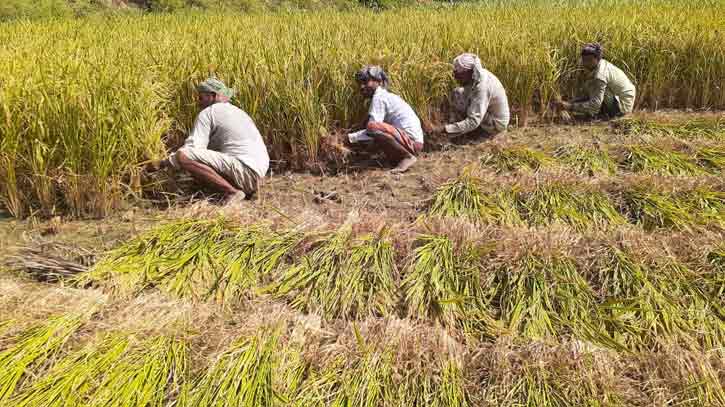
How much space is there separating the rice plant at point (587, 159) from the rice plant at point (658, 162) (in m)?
0.12

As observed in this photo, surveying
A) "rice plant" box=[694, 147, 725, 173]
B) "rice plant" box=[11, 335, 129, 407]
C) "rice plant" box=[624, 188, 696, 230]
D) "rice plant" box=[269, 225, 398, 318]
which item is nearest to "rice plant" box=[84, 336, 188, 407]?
"rice plant" box=[11, 335, 129, 407]

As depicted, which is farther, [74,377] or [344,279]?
[344,279]

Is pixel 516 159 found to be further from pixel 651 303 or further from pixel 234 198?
pixel 234 198

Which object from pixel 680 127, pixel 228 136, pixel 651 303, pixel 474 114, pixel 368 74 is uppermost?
pixel 368 74

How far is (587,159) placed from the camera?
335 cm

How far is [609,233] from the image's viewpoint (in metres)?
2.37

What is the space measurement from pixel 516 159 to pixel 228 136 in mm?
1952

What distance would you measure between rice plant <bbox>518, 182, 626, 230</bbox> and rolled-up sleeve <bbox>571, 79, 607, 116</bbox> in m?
1.75

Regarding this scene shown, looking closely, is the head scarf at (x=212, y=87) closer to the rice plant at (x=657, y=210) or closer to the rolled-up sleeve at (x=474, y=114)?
the rolled-up sleeve at (x=474, y=114)

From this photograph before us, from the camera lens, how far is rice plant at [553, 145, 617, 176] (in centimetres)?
324

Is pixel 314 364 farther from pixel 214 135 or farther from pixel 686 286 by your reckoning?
pixel 214 135

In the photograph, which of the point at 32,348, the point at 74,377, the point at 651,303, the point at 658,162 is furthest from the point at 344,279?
the point at 658,162

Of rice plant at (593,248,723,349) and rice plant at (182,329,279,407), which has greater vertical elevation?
rice plant at (182,329,279,407)

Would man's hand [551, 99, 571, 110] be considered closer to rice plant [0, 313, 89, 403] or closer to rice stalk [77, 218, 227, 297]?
rice stalk [77, 218, 227, 297]
